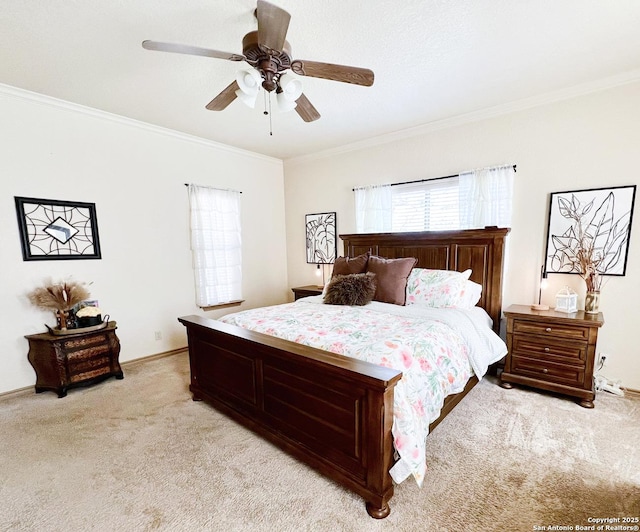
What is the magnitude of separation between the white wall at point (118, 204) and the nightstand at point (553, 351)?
3.44 meters

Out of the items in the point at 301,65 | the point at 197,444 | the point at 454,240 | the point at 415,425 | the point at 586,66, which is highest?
the point at 586,66

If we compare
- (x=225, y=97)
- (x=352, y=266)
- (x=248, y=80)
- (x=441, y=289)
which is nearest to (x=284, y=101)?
(x=248, y=80)

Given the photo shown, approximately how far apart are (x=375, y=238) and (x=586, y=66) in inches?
91.3

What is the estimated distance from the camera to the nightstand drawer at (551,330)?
2.44m

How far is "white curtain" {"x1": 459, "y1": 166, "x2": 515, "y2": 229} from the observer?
3055 millimetres

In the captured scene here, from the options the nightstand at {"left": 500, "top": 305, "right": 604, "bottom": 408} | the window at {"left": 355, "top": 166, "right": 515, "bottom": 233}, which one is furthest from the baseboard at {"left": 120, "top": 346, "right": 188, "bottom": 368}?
the nightstand at {"left": 500, "top": 305, "right": 604, "bottom": 408}

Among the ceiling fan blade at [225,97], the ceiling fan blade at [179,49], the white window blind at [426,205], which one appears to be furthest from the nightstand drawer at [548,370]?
the ceiling fan blade at [179,49]

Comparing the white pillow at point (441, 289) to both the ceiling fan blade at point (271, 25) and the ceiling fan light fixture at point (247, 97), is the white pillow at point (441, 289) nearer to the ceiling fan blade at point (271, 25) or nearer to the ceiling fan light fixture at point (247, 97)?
the ceiling fan light fixture at point (247, 97)

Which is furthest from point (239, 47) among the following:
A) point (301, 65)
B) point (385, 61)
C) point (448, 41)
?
point (448, 41)

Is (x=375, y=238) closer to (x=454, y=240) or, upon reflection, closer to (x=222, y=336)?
(x=454, y=240)

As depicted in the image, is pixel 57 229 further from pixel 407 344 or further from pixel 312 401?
pixel 407 344

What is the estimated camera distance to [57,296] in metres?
2.76

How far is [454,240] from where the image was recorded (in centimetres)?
320

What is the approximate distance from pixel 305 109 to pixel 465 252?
83.3 inches
